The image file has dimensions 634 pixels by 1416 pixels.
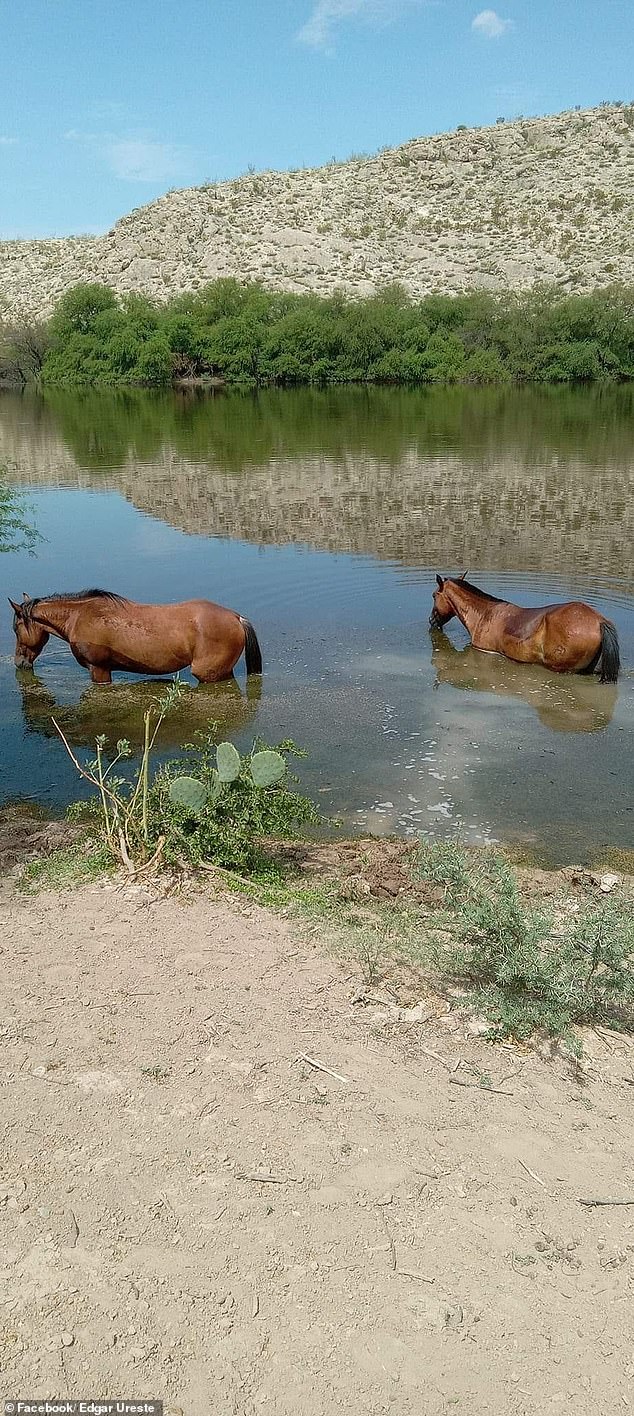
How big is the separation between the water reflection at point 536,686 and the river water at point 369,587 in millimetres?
39

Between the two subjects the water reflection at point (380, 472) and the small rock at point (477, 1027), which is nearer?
the small rock at point (477, 1027)

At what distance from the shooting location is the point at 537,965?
5234 millimetres

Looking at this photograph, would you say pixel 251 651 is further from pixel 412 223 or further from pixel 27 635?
pixel 412 223

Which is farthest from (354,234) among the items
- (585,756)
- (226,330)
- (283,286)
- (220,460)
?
(585,756)

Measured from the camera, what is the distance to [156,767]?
9.79m

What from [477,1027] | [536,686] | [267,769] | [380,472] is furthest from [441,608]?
[380,472]

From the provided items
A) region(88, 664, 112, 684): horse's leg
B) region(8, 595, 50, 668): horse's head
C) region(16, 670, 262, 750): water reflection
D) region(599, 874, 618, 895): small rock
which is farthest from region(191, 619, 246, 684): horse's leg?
region(599, 874, 618, 895): small rock

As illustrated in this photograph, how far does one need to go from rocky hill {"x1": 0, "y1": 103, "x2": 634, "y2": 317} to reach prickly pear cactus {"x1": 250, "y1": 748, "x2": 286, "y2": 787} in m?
81.6

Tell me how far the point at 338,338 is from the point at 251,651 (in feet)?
215

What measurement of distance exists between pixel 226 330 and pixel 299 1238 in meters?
77.5

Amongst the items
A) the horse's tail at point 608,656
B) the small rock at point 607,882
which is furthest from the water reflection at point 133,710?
the small rock at point 607,882

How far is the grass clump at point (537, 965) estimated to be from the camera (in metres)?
5.10

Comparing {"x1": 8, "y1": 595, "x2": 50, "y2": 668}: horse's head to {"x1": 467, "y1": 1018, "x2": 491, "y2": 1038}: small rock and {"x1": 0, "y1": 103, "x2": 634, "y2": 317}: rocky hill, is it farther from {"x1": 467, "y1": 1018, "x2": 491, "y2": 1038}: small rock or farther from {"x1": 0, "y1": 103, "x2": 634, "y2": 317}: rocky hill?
{"x1": 0, "y1": 103, "x2": 634, "y2": 317}: rocky hill

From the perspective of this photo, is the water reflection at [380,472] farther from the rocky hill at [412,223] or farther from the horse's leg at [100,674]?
the rocky hill at [412,223]
